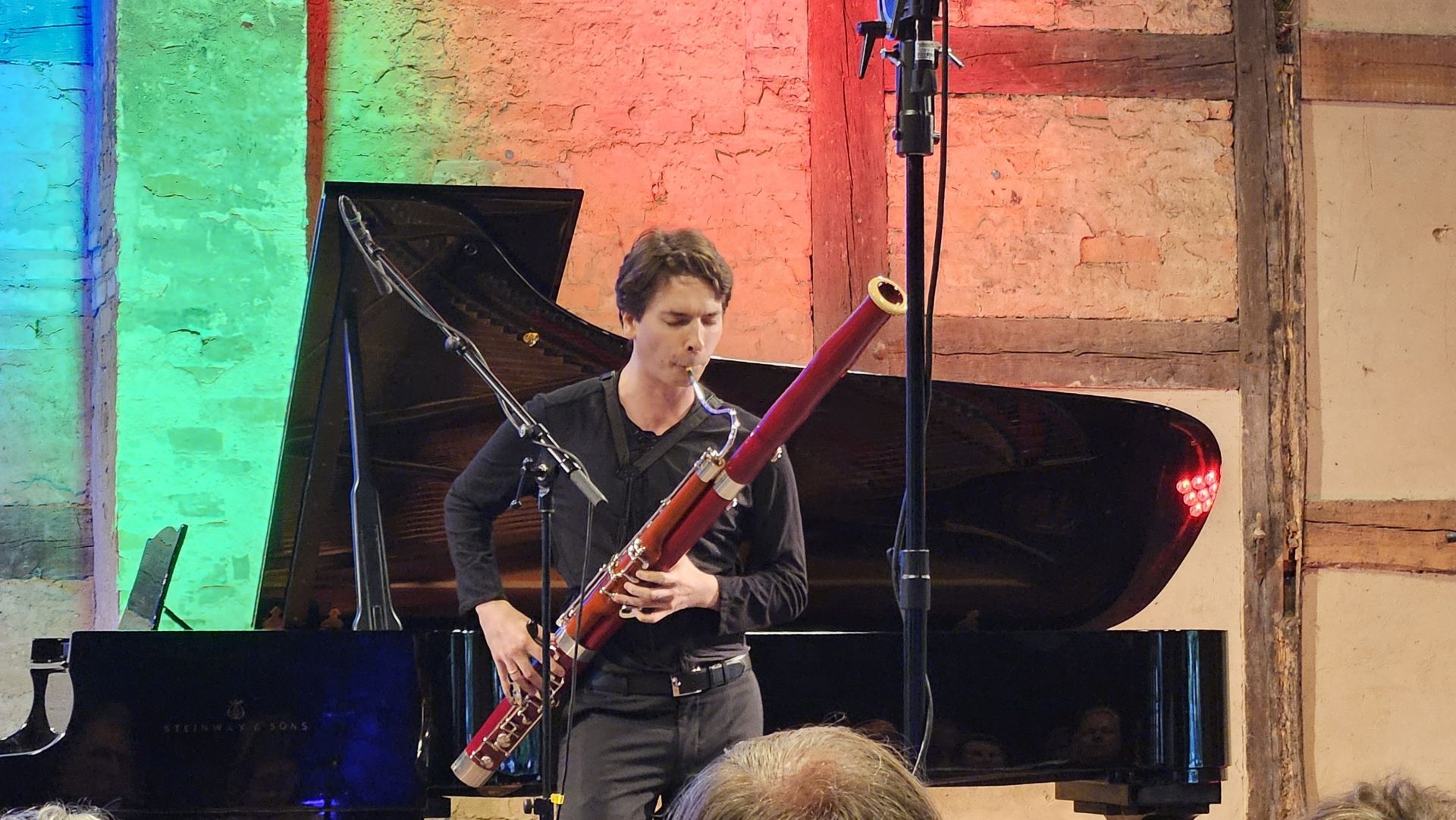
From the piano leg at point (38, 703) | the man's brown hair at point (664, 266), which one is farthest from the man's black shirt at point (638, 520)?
the piano leg at point (38, 703)

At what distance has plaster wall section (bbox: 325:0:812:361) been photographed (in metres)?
3.96

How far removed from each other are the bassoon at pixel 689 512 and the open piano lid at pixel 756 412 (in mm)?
661

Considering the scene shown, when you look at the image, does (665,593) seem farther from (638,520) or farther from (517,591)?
(517,591)

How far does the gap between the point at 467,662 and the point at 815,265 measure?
192 centimetres

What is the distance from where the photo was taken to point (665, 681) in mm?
2219

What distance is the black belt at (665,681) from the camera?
2.21m

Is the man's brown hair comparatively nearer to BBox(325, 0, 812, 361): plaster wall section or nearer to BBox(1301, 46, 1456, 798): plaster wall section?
BBox(325, 0, 812, 361): plaster wall section

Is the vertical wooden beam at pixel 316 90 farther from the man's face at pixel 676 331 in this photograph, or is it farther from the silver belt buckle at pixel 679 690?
the silver belt buckle at pixel 679 690

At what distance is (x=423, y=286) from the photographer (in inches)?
106

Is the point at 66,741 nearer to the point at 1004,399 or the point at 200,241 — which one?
the point at 200,241

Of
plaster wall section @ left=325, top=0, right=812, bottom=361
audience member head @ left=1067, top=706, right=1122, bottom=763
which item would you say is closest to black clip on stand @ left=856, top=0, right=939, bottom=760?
audience member head @ left=1067, top=706, right=1122, bottom=763

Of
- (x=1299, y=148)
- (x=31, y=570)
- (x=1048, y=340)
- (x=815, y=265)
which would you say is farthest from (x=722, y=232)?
(x=31, y=570)

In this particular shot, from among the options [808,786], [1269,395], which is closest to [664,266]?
[808,786]

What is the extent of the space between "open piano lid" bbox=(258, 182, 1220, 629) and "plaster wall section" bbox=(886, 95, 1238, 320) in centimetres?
96
